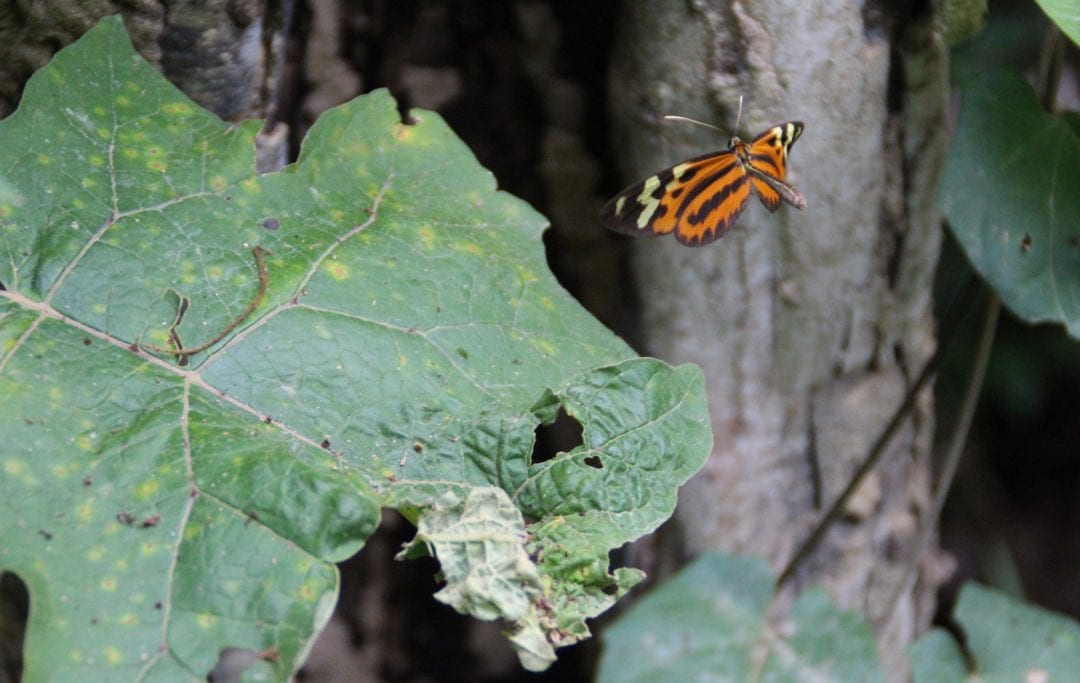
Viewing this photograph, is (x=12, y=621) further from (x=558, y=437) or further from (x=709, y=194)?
(x=709, y=194)

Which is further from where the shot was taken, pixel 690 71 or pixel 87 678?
pixel 690 71

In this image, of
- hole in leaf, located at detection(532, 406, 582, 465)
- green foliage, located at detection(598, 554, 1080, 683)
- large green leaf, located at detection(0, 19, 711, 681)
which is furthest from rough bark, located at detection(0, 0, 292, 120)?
green foliage, located at detection(598, 554, 1080, 683)

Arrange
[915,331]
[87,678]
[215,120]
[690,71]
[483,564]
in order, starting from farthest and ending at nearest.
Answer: [915,331]
[690,71]
[215,120]
[483,564]
[87,678]

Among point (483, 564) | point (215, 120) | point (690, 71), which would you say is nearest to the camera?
point (483, 564)

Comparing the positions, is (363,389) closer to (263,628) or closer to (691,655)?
(263,628)

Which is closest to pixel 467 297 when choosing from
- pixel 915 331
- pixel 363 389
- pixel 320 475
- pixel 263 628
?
pixel 363 389

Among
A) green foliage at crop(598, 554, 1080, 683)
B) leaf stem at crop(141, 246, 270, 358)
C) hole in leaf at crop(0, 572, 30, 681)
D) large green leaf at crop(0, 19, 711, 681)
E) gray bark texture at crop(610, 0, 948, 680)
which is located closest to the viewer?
large green leaf at crop(0, 19, 711, 681)

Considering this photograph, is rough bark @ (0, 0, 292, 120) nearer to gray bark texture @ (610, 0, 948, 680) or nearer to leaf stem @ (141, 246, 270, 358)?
leaf stem @ (141, 246, 270, 358)
